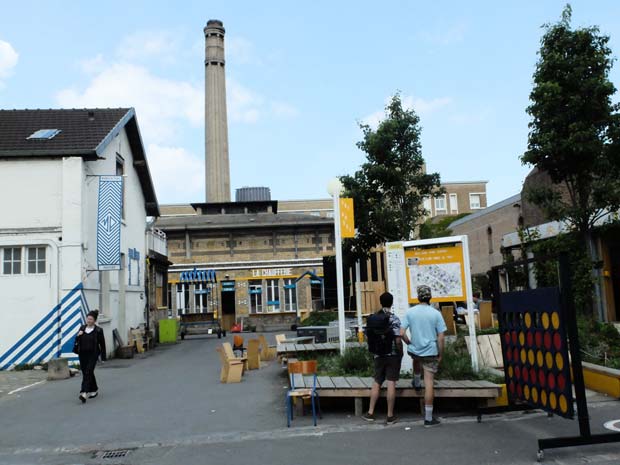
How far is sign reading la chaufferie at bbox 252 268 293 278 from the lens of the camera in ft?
129

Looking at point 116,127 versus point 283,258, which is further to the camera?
point 283,258

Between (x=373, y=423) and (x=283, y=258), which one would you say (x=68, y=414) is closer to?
(x=373, y=423)

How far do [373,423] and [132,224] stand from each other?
17.3m

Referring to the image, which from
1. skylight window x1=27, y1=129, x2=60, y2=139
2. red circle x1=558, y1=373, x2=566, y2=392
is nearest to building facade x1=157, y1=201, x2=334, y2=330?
skylight window x1=27, y1=129, x2=60, y2=139

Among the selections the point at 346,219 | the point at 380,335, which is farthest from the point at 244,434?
the point at 346,219

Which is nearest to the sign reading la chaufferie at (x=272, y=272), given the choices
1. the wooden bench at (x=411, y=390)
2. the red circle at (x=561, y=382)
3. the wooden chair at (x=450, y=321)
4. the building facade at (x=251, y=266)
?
the building facade at (x=251, y=266)

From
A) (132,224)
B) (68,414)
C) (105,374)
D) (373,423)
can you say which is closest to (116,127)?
(132,224)

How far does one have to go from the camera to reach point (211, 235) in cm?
4047

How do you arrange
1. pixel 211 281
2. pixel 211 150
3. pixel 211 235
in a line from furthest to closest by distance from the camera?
1. pixel 211 150
2. pixel 211 235
3. pixel 211 281

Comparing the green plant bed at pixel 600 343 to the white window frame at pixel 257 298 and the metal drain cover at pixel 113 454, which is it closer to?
the metal drain cover at pixel 113 454

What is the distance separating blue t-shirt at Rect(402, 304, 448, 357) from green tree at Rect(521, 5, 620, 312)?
7.49 metres

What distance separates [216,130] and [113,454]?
5435cm

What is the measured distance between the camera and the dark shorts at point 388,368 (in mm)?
7488

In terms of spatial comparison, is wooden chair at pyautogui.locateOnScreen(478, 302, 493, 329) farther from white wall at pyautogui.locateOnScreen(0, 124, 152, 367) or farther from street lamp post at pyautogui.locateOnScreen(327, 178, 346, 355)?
white wall at pyautogui.locateOnScreen(0, 124, 152, 367)
